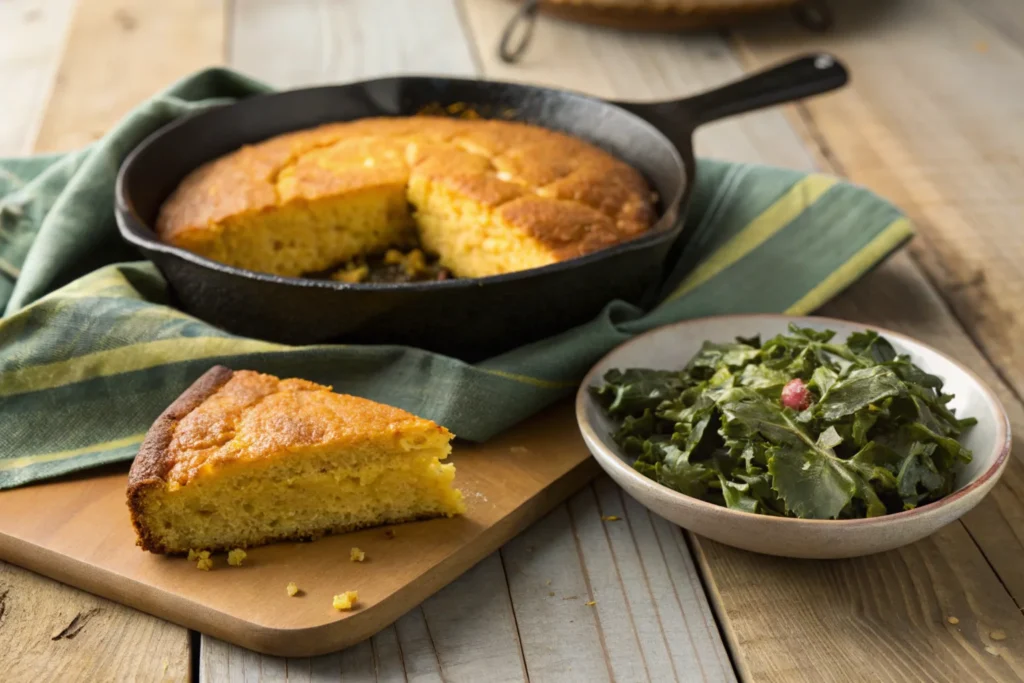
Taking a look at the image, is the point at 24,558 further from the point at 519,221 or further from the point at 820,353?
the point at 820,353

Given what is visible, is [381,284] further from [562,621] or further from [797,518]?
[797,518]

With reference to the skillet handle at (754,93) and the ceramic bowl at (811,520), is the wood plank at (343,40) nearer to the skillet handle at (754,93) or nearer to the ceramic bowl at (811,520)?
the skillet handle at (754,93)

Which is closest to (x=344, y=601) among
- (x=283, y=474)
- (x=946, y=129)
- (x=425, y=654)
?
(x=425, y=654)

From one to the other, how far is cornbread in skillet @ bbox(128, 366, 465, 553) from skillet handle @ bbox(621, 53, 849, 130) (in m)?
1.55

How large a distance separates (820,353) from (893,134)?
2236 millimetres

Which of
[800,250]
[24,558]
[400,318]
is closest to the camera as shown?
[24,558]

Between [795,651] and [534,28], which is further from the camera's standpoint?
[534,28]

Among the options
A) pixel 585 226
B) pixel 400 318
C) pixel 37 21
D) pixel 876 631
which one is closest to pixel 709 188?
pixel 585 226

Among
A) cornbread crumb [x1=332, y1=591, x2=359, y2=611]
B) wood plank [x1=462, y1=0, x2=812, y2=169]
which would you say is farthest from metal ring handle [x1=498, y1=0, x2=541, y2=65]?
cornbread crumb [x1=332, y1=591, x2=359, y2=611]

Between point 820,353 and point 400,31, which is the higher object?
point 820,353

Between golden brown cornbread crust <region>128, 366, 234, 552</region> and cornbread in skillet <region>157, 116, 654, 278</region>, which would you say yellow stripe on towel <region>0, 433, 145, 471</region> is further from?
cornbread in skillet <region>157, 116, 654, 278</region>

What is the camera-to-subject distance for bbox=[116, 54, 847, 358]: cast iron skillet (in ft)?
9.11

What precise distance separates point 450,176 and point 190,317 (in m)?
0.90

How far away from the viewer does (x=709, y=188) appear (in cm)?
373
